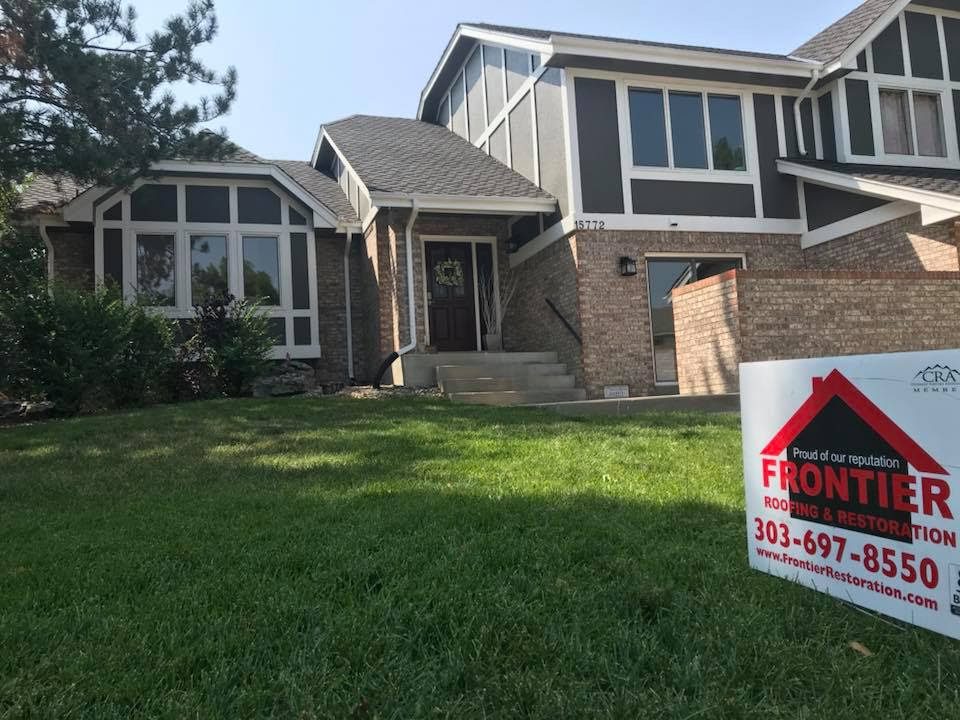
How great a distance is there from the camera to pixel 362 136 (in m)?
15.4

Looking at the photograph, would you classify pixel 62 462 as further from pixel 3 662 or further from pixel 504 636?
pixel 504 636

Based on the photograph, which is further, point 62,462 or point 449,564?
point 62,462

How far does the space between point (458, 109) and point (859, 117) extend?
8899 millimetres

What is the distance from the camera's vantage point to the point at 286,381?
38.9 feet

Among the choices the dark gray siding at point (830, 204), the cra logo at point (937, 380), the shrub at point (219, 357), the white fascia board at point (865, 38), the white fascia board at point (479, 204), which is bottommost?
the cra logo at point (937, 380)

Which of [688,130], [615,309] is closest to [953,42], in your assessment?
[688,130]

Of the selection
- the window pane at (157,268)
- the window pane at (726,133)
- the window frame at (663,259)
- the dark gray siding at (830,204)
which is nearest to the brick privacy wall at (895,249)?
the dark gray siding at (830,204)

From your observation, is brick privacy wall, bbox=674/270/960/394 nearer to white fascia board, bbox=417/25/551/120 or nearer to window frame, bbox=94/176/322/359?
white fascia board, bbox=417/25/551/120

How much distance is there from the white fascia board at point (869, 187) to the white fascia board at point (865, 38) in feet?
6.26

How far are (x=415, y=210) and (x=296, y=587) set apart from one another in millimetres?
9063

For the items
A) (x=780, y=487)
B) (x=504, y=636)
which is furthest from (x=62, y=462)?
(x=780, y=487)

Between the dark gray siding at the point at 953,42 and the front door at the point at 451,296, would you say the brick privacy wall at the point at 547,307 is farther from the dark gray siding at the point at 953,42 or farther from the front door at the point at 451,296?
the dark gray siding at the point at 953,42

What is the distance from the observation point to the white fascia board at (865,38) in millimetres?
11516

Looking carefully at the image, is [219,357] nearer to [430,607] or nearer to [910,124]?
[430,607]
